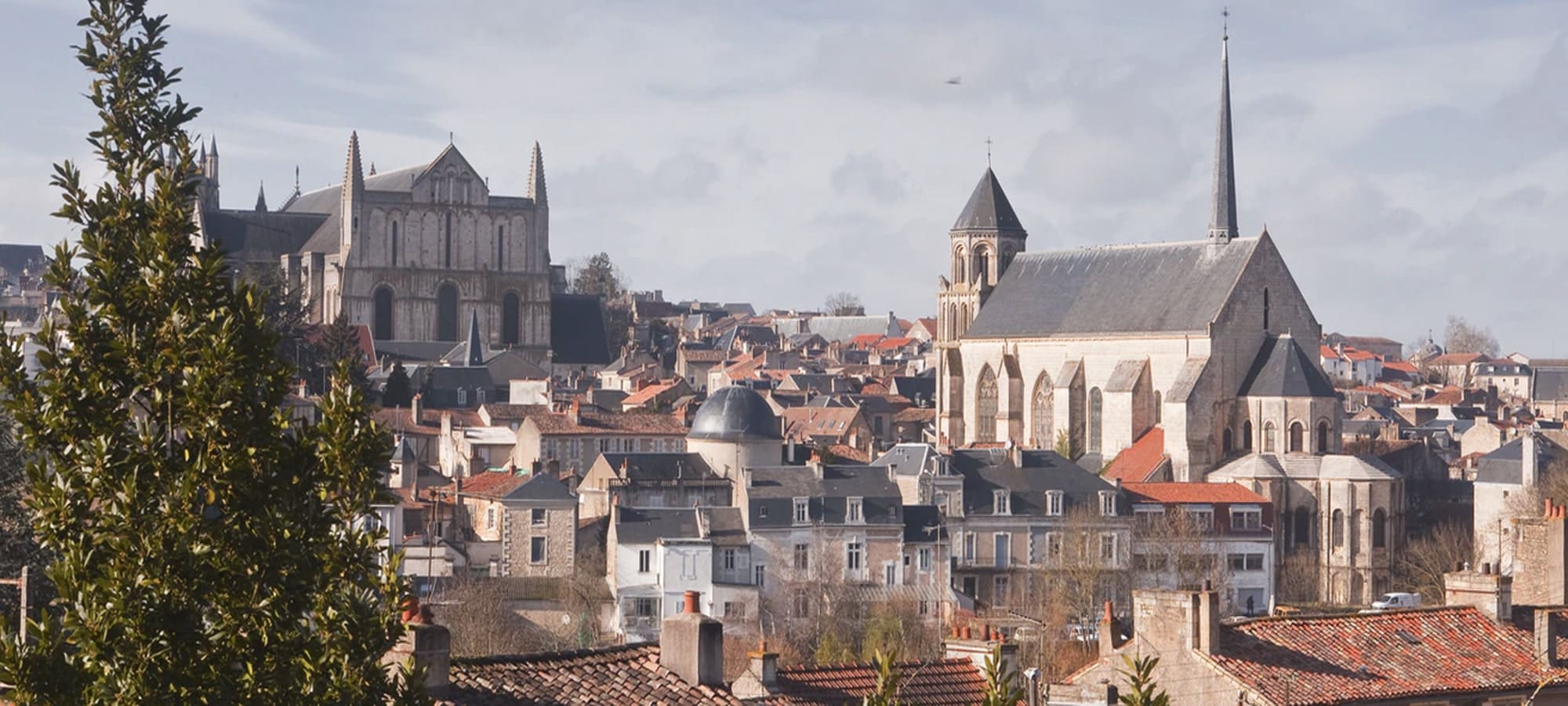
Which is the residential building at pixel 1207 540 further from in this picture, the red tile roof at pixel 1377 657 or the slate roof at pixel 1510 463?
the red tile roof at pixel 1377 657

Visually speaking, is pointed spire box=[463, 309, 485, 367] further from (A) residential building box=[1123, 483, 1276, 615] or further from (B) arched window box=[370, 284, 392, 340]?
(A) residential building box=[1123, 483, 1276, 615]

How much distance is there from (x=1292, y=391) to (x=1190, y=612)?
2062 inches

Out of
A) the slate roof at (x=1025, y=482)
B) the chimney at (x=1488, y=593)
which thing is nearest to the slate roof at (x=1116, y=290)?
the slate roof at (x=1025, y=482)

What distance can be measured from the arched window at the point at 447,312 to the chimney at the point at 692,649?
93.4 m

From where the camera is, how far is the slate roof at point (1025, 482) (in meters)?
60.8

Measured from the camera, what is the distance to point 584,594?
52750mm

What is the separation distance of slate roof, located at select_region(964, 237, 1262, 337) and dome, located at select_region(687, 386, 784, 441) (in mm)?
16188

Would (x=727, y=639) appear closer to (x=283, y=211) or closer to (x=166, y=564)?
(x=166, y=564)

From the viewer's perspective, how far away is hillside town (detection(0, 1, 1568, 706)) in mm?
21484

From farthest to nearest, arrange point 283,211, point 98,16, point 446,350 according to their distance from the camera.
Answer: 1. point 283,211
2. point 446,350
3. point 98,16

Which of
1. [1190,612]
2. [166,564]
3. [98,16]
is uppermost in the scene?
[98,16]

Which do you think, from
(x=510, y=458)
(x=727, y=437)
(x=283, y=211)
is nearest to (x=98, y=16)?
(x=727, y=437)

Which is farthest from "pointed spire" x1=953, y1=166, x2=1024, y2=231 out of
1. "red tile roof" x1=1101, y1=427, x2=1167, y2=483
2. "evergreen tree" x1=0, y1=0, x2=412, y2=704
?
"evergreen tree" x1=0, y1=0, x2=412, y2=704

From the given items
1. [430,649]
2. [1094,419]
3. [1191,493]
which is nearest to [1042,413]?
[1094,419]
